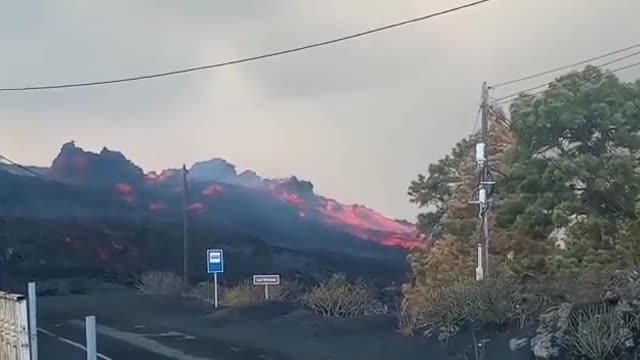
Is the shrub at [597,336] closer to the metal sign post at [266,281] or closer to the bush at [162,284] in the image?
the metal sign post at [266,281]

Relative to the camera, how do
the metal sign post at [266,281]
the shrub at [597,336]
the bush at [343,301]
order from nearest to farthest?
the shrub at [597,336]
the bush at [343,301]
the metal sign post at [266,281]

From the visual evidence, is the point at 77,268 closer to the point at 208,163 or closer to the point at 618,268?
the point at 208,163

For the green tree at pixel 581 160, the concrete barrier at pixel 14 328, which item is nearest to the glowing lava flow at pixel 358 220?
the green tree at pixel 581 160

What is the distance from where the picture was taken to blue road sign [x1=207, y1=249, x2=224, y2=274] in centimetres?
3881

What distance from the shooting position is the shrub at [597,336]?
51.8ft

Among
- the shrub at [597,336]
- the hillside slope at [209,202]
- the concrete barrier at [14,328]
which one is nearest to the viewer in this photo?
the concrete barrier at [14,328]

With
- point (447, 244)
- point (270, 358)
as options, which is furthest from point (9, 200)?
point (270, 358)

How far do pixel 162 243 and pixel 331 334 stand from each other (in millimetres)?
20244

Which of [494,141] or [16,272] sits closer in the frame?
[494,141]

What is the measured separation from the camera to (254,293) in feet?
120

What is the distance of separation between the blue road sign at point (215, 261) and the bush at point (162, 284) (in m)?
2.75

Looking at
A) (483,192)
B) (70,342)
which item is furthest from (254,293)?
(70,342)

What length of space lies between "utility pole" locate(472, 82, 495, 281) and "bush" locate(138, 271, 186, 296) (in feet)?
59.5

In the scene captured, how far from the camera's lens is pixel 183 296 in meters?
40.7
